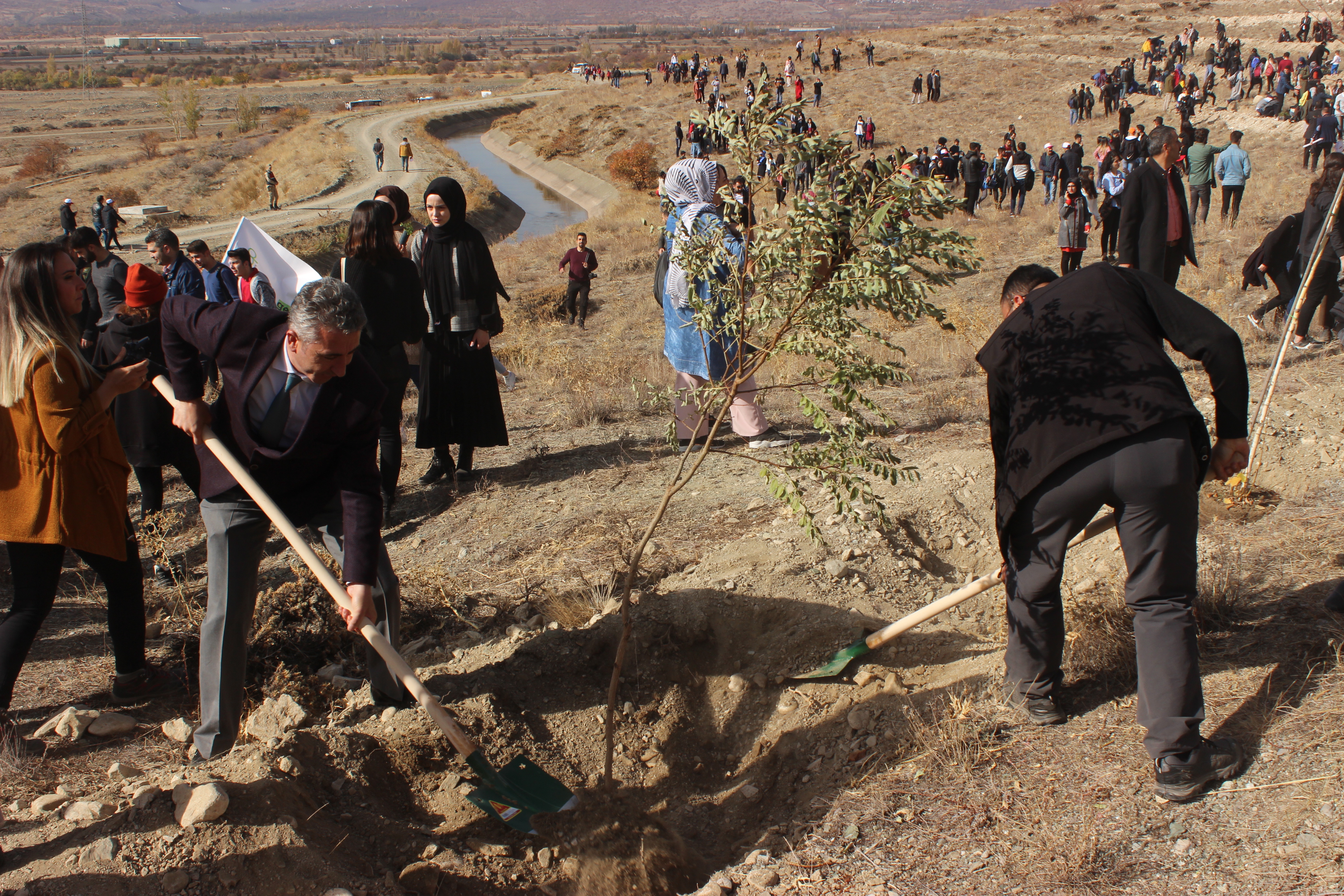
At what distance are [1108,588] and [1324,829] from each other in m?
1.57

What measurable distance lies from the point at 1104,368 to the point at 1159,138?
4231 millimetres

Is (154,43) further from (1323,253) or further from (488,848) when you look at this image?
(488,848)

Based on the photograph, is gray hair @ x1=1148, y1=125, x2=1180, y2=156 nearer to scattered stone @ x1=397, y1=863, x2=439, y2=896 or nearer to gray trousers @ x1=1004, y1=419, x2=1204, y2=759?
gray trousers @ x1=1004, y1=419, x2=1204, y2=759

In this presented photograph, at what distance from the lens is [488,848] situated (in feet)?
10.3

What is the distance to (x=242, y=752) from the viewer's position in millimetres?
3225

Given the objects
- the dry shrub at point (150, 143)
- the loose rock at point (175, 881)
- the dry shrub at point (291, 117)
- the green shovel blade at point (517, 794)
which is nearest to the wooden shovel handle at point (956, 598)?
the green shovel blade at point (517, 794)

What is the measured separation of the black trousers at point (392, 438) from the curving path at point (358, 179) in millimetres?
15992

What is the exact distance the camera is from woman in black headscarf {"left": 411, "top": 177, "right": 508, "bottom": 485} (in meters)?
5.68

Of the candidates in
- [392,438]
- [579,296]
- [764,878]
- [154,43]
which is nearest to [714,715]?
[764,878]

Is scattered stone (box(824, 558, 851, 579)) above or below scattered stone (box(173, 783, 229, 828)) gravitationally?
above

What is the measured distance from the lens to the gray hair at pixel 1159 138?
5.81m

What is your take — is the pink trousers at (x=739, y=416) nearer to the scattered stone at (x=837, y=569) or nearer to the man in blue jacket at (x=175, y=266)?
the scattered stone at (x=837, y=569)

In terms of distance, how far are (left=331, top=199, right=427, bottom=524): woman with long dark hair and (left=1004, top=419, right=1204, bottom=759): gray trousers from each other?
3.63 metres

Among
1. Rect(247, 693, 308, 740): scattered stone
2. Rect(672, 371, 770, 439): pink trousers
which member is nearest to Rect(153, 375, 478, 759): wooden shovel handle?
Rect(247, 693, 308, 740): scattered stone
